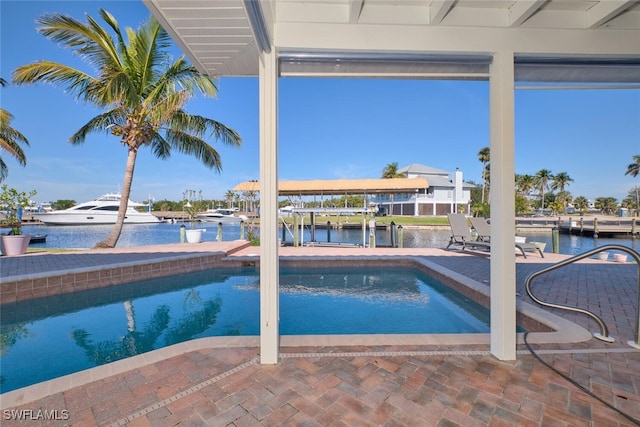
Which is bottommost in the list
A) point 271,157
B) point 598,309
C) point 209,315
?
point 209,315

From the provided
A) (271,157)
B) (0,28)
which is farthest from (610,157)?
(0,28)

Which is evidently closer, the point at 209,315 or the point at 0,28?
the point at 209,315

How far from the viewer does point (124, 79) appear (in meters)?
8.41

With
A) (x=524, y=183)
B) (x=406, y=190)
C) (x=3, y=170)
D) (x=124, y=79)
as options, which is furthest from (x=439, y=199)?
(x=3, y=170)

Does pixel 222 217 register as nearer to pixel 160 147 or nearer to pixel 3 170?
pixel 3 170

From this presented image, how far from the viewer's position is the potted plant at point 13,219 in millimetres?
7930

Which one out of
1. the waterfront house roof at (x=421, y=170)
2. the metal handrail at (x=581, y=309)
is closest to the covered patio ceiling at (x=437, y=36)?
the metal handrail at (x=581, y=309)

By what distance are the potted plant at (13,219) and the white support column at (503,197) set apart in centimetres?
1172

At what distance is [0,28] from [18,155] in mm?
6393

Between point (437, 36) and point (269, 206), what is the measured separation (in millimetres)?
2130

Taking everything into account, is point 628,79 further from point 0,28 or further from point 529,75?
point 0,28

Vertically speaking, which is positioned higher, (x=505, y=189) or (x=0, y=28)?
(x=0, y=28)

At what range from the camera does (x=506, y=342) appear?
249 cm

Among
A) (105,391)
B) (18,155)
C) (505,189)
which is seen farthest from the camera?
(18,155)
